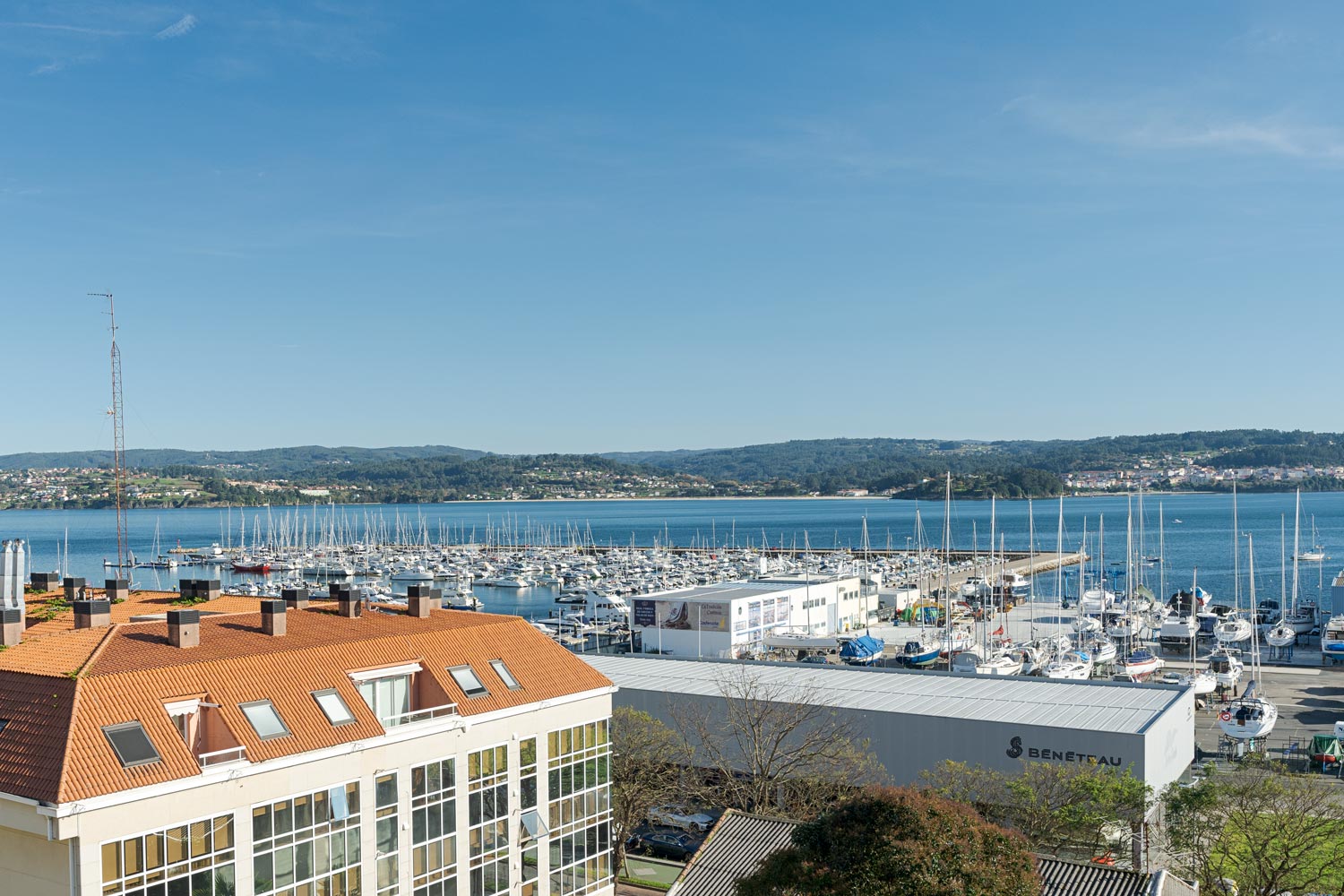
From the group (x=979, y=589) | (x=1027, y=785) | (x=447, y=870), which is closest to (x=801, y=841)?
(x=447, y=870)

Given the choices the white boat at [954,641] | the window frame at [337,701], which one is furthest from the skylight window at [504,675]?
the white boat at [954,641]

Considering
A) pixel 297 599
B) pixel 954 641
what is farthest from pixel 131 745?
pixel 954 641

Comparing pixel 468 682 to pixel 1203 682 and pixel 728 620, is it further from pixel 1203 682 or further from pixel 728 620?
pixel 1203 682

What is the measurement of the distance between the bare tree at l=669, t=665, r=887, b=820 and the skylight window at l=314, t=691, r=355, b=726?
14.5 metres

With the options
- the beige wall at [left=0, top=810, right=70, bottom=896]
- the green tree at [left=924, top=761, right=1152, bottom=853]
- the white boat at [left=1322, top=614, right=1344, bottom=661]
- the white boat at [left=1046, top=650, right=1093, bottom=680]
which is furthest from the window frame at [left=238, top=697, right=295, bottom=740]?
the white boat at [left=1322, top=614, right=1344, bottom=661]

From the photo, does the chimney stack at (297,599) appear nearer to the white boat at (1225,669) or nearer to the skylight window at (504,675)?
the skylight window at (504,675)

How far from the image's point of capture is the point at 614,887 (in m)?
28.0

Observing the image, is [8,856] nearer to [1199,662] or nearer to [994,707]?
[994,707]

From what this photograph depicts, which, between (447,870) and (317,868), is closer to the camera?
(317,868)

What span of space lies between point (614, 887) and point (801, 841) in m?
13.6

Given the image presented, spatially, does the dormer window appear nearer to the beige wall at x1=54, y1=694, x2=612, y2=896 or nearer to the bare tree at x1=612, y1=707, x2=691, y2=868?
the beige wall at x1=54, y1=694, x2=612, y2=896

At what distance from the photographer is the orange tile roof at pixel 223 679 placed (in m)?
17.0

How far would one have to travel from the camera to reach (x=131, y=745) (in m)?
17.5

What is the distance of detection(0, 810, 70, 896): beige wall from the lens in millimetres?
16344
